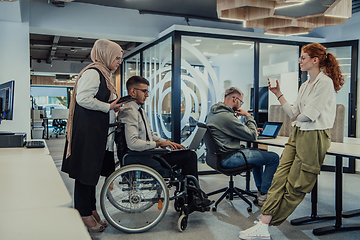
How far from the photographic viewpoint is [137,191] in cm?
242

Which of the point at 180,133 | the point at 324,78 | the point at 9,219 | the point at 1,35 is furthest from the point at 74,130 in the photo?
the point at 1,35

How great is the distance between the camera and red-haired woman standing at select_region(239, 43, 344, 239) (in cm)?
224

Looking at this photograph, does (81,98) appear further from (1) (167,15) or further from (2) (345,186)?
(1) (167,15)

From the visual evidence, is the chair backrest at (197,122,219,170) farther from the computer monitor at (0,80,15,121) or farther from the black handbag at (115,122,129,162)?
the computer monitor at (0,80,15,121)

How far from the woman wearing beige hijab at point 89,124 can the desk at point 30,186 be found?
522 mm

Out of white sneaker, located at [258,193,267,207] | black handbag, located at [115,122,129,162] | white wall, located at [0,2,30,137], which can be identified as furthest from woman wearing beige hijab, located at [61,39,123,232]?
white wall, located at [0,2,30,137]

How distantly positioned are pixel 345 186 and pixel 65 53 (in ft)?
37.0

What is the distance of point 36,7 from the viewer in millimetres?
5148

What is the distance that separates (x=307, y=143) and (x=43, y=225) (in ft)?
6.57

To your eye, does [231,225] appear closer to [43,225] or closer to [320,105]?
[320,105]

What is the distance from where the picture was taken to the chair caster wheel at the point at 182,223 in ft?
8.26

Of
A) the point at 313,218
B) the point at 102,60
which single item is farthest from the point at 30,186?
the point at 313,218

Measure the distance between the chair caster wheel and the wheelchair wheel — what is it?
184 millimetres

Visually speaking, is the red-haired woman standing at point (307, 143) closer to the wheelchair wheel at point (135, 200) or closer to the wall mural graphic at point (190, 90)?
the wheelchair wheel at point (135, 200)
